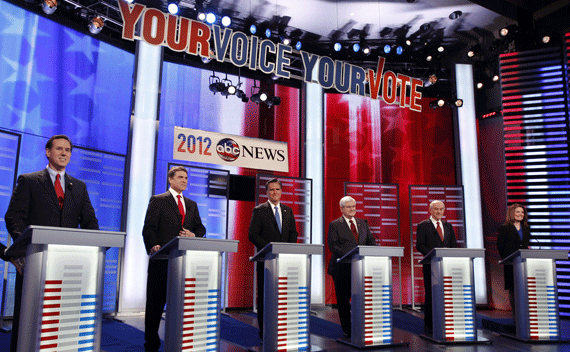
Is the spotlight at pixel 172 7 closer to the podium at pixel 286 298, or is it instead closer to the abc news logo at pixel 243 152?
the abc news logo at pixel 243 152

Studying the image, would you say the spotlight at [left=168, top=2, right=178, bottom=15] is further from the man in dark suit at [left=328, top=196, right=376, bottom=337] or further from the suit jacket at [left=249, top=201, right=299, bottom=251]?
the man in dark suit at [left=328, top=196, right=376, bottom=337]

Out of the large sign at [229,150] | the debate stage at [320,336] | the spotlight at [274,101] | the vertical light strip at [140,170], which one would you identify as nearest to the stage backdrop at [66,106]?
the vertical light strip at [140,170]

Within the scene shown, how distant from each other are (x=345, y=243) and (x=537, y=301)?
208cm

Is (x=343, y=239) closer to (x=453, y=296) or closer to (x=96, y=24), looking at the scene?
(x=453, y=296)

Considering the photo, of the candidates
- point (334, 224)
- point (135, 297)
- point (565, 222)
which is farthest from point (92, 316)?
point (565, 222)

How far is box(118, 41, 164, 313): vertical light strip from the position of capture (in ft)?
21.0

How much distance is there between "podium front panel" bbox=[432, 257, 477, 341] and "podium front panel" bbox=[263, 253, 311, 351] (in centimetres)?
154

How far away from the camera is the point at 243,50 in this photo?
641 cm

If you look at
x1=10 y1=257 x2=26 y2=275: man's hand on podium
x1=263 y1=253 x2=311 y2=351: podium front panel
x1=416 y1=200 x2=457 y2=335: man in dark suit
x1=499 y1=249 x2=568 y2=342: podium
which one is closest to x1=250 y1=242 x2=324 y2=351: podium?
A: x1=263 y1=253 x2=311 y2=351: podium front panel

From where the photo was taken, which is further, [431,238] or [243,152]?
[243,152]

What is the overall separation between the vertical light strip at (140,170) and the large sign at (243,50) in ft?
2.99

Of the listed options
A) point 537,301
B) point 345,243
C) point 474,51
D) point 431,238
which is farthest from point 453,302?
point 474,51

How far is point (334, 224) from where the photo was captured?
4.89 metres

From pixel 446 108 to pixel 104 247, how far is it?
7.64 m
